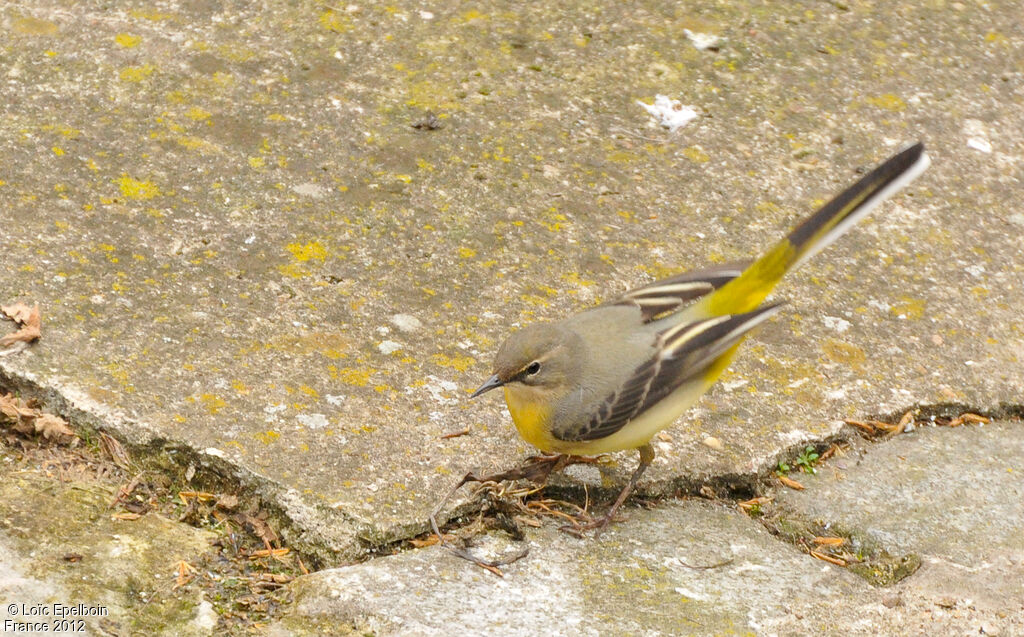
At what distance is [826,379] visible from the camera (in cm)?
423

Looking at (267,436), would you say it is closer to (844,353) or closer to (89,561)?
(89,561)

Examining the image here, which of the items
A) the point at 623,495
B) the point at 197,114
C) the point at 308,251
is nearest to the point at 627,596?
the point at 623,495

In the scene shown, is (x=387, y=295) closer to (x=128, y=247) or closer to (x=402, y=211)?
(x=402, y=211)

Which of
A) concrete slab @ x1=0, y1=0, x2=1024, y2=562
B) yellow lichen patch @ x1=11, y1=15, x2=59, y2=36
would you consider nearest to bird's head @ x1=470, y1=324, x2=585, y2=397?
concrete slab @ x1=0, y1=0, x2=1024, y2=562

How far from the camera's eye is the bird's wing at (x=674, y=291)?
3984 mm

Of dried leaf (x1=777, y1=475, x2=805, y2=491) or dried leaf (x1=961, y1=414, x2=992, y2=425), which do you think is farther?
dried leaf (x1=961, y1=414, x2=992, y2=425)

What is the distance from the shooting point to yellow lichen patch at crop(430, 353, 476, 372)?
4.06 meters

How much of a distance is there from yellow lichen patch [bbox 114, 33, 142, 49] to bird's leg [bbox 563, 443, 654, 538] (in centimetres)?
314

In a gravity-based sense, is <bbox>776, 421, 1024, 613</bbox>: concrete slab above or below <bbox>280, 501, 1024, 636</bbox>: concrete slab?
below

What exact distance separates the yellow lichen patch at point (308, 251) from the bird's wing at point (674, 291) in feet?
3.88

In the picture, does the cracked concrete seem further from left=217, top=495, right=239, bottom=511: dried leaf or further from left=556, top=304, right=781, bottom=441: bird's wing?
left=556, top=304, right=781, bottom=441: bird's wing

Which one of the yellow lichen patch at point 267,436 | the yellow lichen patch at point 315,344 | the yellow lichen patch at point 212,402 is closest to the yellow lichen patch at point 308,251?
the yellow lichen patch at point 315,344

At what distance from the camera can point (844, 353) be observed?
14.3 ft

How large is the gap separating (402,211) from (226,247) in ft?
2.44
